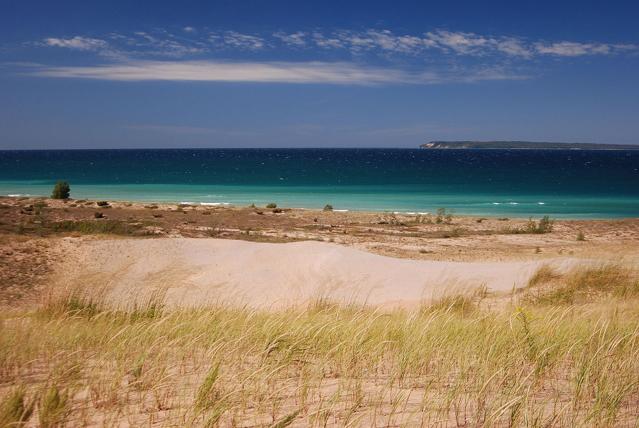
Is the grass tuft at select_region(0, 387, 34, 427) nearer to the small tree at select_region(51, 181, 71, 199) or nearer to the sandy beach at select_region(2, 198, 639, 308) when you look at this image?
the sandy beach at select_region(2, 198, 639, 308)

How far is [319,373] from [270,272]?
8579mm

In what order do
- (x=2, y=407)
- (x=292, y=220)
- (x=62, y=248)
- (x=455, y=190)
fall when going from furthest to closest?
(x=455, y=190) < (x=292, y=220) < (x=62, y=248) < (x=2, y=407)

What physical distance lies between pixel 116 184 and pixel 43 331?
5346 cm

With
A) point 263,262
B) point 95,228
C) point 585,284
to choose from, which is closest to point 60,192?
point 95,228

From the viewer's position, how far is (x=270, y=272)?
1299 centimetres

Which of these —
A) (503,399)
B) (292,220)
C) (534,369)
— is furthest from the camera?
(292,220)

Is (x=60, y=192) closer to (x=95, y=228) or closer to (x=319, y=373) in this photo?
(x=95, y=228)

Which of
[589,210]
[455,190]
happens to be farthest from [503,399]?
[455,190]

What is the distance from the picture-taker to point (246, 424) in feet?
11.7

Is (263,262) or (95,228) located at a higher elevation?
(95,228)

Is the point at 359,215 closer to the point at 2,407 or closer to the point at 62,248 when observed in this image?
the point at 62,248

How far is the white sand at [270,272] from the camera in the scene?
451 inches

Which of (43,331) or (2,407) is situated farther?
(43,331)

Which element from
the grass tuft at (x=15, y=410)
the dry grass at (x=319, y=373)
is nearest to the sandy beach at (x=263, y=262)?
the dry grass at (x=319, y=373)
